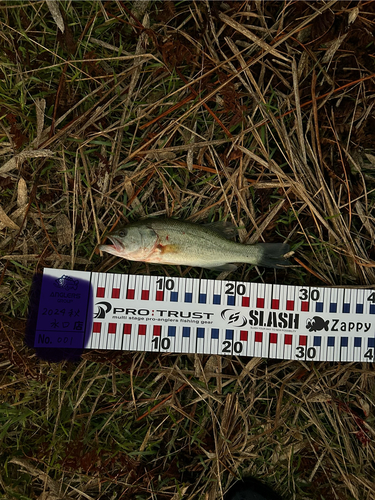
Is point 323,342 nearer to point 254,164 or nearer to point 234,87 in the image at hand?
point 254,164

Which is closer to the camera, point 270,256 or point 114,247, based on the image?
point 114,247

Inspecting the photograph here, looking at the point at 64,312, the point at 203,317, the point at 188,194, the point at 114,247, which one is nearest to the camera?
the point at 114,247

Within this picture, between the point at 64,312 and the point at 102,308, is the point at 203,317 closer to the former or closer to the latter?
the point at 102,308

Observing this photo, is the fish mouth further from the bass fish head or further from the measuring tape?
the measuring tape

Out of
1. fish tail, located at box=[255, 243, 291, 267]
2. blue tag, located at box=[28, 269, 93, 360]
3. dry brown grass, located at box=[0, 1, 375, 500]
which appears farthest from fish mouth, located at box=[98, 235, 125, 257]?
fish tail, located at box=[255, 243, 291, 267]

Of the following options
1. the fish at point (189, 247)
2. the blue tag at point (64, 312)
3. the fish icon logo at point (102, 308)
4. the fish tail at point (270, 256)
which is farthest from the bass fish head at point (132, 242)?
the fish tail at point (270, 256)

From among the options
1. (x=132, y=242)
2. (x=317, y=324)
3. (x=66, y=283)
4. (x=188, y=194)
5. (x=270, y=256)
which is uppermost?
(x=188, y=194)

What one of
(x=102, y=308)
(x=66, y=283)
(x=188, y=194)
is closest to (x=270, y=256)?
(x=188, y=194)
